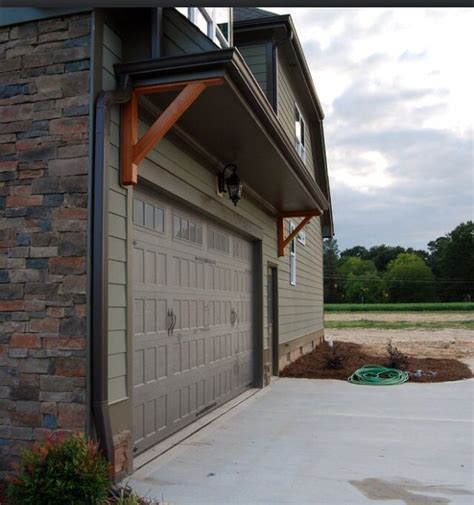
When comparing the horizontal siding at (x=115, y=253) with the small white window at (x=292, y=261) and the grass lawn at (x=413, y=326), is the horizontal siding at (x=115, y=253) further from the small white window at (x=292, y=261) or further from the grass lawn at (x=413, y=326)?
the grass lawn at (x=413, y=326)

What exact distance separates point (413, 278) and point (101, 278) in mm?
77802

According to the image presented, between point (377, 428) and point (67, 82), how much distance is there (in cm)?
490

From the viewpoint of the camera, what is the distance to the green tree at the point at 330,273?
254 feet

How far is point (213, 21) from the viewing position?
21.9 ft

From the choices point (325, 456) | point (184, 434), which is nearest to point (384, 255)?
point (184, 434)

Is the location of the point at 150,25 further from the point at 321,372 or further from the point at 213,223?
the point at 321,372

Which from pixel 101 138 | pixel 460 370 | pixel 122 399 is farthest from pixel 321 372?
pixel 101 138

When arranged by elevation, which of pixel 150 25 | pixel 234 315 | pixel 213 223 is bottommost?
pixel 234 315

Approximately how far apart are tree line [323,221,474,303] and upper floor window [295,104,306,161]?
63.9m

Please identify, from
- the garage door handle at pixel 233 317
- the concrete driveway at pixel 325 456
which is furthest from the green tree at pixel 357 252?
the concrete driveway at pixel 325 456

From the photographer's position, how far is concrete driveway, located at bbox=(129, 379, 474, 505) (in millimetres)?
4238

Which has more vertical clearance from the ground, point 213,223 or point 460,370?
point 213,223

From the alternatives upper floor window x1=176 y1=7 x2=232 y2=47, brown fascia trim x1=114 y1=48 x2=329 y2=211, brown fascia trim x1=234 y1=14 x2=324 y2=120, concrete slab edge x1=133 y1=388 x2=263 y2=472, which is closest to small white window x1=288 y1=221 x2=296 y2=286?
brown fascia trim x1=234 y1=14 x2=324 y2=120

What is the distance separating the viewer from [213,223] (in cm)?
745
